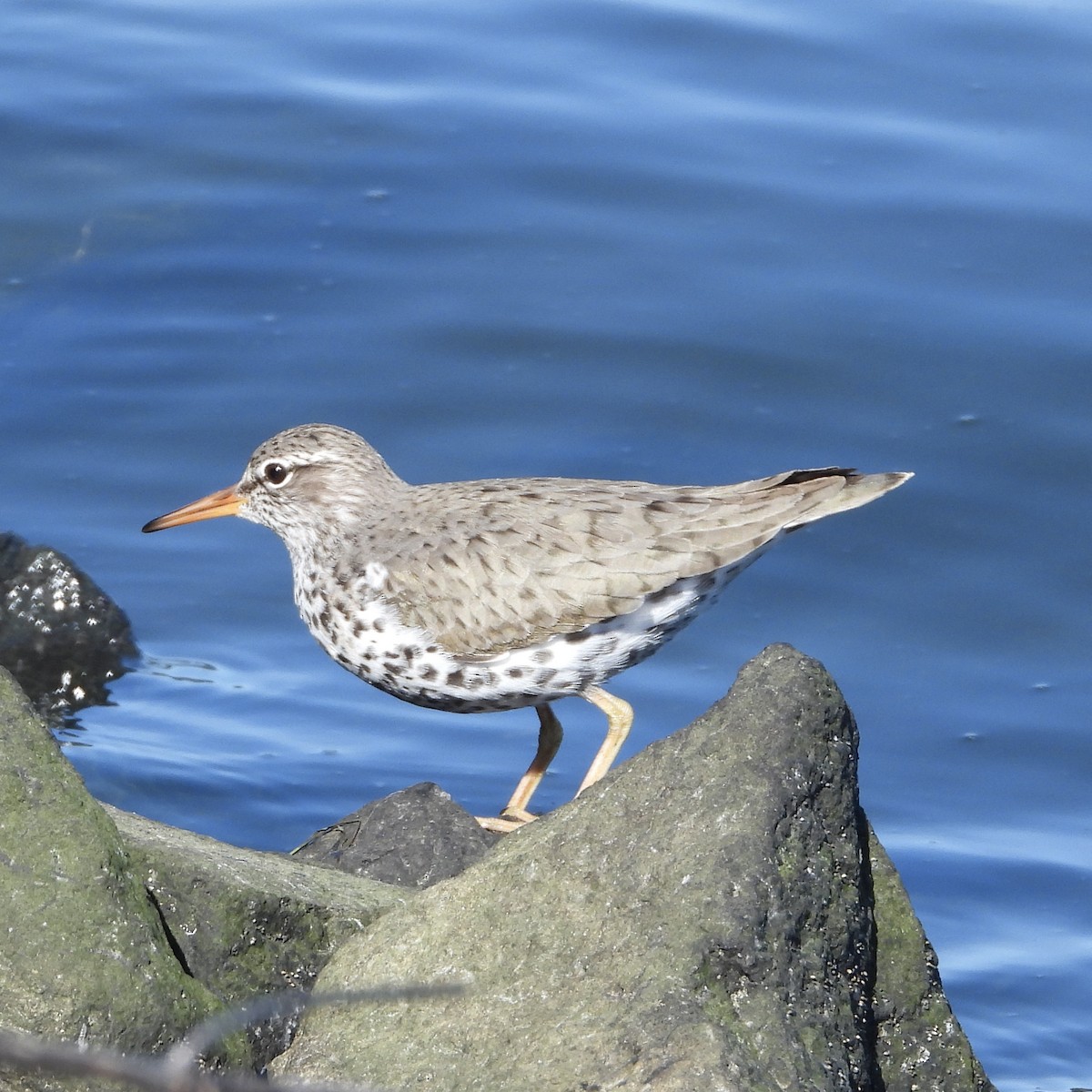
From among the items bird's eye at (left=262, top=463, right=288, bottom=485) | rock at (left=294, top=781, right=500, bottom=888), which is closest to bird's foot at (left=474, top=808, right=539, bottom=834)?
rock at (left=294, top=781, right=500, bottom=888)

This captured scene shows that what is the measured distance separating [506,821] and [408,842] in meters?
0.82

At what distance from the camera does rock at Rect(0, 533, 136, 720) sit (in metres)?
9.82

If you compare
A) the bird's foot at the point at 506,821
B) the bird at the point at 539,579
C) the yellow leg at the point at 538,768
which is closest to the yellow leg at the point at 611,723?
the bird at the point at 539,579

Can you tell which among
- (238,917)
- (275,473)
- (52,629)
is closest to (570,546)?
(275,473)

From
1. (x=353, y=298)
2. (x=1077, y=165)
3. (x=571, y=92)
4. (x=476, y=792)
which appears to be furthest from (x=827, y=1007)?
(x=571, y=92)

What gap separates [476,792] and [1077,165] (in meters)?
7.78

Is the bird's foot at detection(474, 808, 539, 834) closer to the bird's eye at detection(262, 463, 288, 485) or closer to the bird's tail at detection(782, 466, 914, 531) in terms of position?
the bird's tail at detection(782, 466, 914, 531)

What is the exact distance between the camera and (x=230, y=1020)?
2516mm

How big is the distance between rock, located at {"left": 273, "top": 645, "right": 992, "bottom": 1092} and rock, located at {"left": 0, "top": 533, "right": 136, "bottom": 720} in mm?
4913

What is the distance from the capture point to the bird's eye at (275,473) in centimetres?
809

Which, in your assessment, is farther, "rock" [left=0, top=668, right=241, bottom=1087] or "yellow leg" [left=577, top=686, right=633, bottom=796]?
"yellow leg" [left=577, top=686, right=633, bottom=796]

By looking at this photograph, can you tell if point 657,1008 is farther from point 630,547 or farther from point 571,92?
point 571,92

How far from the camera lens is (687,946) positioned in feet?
15.6

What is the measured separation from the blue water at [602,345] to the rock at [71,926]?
3697 millimetres
